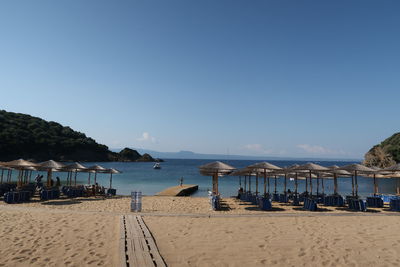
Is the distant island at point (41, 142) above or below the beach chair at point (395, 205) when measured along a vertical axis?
above

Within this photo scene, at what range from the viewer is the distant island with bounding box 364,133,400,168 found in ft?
247

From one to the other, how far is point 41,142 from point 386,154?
366 ft

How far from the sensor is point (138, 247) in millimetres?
7508

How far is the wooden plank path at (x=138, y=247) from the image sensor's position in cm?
637

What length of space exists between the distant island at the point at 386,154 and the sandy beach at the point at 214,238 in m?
77.2

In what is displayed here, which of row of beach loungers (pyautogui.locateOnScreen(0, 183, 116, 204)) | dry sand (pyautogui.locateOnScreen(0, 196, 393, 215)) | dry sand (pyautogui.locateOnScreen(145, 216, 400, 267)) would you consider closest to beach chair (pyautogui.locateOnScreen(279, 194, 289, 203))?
dry sand (pyautogui.locateOnScreen(0, 196, 393, 215))

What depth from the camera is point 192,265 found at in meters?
6.38

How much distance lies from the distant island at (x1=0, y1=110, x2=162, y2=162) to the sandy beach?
78.9 meters

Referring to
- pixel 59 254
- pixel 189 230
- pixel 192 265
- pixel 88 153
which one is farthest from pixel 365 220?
pixel 88 153

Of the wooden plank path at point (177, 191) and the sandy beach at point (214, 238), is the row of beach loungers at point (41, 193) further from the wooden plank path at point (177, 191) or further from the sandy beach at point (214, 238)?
the wooden plank path at point (177, 191)

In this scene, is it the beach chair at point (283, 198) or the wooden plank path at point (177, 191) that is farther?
the wooden plank path at point (177, 191)

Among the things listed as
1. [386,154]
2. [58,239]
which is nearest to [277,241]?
[58,239]

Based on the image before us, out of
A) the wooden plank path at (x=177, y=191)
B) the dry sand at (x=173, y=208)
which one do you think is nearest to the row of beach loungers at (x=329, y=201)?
the dry sand at (x=173, y=208)

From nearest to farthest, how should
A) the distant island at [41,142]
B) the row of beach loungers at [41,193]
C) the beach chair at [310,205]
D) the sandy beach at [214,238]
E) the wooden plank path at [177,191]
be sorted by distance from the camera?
the sandy beach at [214,238] → the beach chair at [310,205] → the row of beach loungers at [41,193] → the wooden plank path at [177,191] → the distant island at [41,142]
